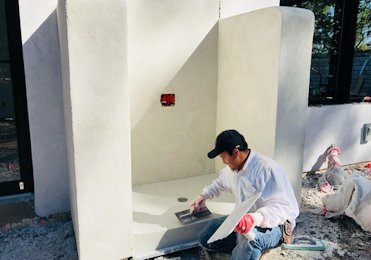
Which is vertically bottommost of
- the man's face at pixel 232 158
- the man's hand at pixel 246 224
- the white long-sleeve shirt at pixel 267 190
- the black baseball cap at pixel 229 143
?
the man's hand at pixel 246 224

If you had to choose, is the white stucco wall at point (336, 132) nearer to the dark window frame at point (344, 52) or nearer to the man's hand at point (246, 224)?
the dark window frame at point (344, 52)

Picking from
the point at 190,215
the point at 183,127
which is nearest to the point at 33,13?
the point at 183,127

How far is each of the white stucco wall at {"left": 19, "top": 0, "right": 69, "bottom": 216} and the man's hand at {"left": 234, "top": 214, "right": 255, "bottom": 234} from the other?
187 cm

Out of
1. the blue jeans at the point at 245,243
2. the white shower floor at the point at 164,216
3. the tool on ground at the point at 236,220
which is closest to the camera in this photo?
the tool on ground at the point at 236,220

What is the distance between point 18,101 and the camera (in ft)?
9.85

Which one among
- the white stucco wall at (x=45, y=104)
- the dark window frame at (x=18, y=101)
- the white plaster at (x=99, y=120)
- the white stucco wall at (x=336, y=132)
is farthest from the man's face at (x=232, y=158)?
the white stucco wall at (x=336, y=132)

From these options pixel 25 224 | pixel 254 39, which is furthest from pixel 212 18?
pixel 25 224

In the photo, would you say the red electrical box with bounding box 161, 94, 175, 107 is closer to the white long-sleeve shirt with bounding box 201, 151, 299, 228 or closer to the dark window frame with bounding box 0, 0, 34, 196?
the dark window frame with bounding box 0, 0, 34, 196

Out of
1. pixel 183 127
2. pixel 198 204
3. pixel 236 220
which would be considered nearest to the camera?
pixel 236 220

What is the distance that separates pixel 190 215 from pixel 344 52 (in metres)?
3.40

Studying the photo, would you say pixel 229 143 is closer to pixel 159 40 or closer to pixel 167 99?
pixel 167 99

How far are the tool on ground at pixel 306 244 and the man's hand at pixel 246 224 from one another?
3.07ft

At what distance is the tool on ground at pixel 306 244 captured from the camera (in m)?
2.80

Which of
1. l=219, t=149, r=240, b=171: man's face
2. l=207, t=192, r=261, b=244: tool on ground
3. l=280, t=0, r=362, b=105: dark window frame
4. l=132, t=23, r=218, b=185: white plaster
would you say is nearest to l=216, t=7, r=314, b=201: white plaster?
l=132, t=23, r=218, b=185: white plaster
